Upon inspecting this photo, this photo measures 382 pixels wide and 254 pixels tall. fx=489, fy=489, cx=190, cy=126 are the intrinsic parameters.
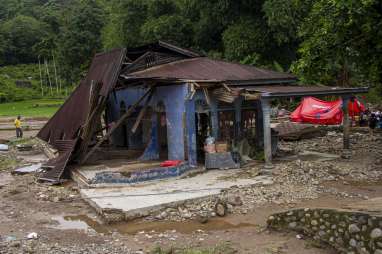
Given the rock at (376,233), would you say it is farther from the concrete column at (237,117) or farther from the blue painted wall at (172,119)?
the concrete column at (237,117)

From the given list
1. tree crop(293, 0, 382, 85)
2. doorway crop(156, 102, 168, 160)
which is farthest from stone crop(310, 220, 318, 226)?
doorway crop(156, 102, 168, 160)

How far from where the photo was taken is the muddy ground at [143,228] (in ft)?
31.7

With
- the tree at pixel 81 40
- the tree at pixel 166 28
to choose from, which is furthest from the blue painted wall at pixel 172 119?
the tree at pixel 81 40

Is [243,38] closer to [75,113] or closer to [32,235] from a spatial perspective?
[75,113]

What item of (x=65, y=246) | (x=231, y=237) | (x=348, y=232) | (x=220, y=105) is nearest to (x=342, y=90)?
(x=220, y=105)

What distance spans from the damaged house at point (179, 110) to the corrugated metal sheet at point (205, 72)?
0.04m

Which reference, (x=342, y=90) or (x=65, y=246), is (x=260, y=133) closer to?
(x=342, y=90)

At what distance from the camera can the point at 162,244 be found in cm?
Result: 999

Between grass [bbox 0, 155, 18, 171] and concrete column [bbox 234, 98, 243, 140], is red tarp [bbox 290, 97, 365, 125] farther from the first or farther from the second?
grass [bbox 0, 155, 18, 171]

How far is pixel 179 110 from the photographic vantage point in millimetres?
17438

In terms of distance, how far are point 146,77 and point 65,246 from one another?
8652 mm

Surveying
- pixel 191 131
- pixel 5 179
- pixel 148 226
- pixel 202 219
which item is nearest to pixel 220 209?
pixel 202 219

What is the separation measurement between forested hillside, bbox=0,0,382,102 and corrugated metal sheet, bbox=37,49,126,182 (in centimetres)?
695

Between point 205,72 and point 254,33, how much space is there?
12.5m
